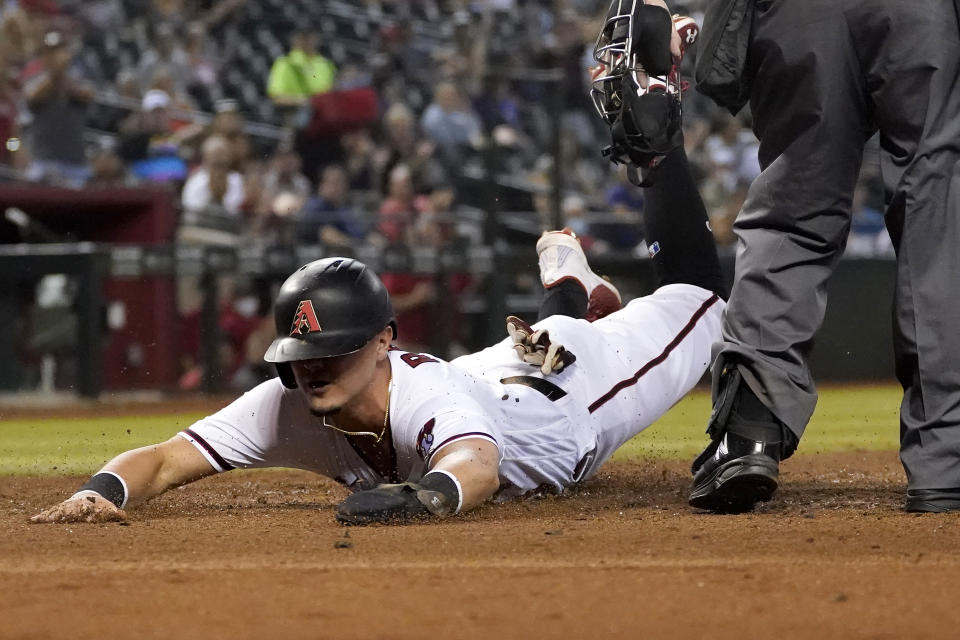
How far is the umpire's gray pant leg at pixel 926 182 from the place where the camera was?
3391 millimetres

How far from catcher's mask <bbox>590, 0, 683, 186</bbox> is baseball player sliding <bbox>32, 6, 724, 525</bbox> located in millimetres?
625

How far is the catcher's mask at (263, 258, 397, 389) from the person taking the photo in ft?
11.2

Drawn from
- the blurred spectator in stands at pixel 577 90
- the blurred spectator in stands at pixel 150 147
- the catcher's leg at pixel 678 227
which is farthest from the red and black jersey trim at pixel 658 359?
the blurred spectator in stands at pixel 577 90

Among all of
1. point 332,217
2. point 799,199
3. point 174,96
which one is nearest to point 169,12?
point 174,96

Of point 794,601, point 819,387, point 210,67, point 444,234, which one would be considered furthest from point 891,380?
point 794,601

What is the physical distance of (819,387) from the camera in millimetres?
10258

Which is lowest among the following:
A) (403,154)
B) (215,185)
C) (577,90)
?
(215,185)

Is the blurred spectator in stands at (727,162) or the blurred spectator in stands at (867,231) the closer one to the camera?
the blurred spectator in stands at (867,231)

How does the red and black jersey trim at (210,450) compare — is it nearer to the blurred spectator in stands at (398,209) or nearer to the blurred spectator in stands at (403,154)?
the blurred spectator in stands at (398,209)

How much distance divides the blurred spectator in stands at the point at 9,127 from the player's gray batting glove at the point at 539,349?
21.2 ft

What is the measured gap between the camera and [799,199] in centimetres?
348

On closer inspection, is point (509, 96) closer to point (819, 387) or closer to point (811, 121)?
point (819, 387)

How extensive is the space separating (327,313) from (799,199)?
125cm

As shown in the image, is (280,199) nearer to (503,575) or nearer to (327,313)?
(327,313)
